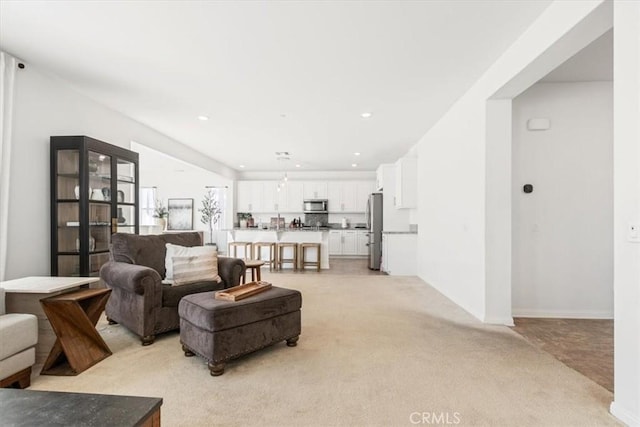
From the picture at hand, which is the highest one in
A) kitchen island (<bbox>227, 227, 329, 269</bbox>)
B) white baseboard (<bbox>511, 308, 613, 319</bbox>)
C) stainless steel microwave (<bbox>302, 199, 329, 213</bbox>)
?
stainless steel microwave (<bbox>302, 199, 329, 213</bbox>)

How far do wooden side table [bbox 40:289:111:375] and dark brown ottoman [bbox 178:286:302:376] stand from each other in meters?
0.64

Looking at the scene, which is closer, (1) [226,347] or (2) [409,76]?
(1) [226,347]

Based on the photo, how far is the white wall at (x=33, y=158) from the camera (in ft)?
9.46

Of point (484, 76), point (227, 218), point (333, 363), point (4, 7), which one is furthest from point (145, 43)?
point (227, 218)

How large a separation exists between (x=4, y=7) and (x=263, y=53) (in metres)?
1.77

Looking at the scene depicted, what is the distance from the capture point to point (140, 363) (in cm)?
233

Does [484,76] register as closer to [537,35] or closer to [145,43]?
[537,35]

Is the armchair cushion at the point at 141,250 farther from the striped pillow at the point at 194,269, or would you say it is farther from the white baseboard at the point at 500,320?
the white baseboard at the point at 500,320

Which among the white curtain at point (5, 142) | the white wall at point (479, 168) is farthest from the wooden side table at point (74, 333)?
the white wall at point (479, 168)

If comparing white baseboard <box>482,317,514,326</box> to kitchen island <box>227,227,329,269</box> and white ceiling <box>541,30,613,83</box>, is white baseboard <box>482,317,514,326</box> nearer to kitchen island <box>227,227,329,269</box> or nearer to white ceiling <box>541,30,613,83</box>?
white ceiling <box>541,30,613,83</box>

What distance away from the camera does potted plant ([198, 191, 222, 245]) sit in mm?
9023

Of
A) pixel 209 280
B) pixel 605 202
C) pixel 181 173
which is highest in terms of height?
pixel 181 173
